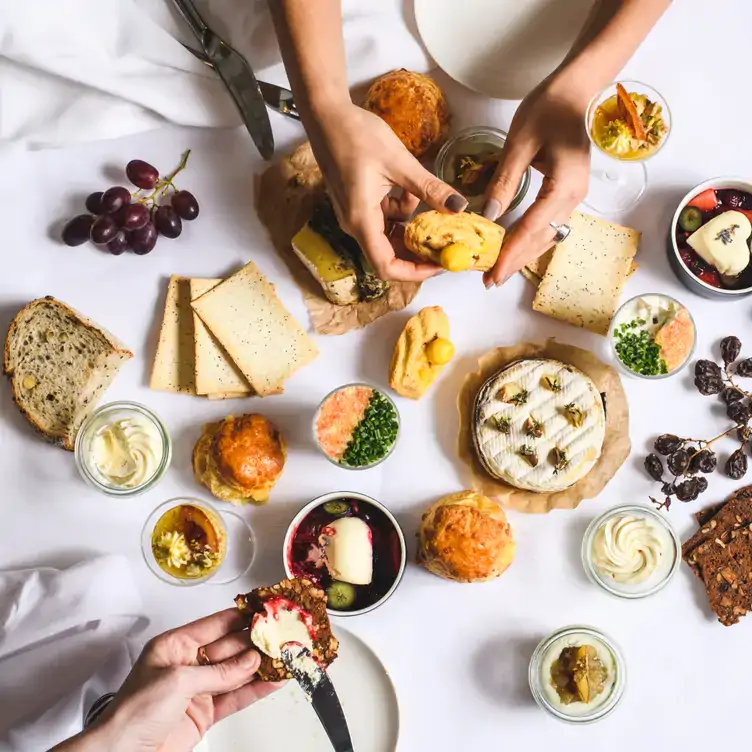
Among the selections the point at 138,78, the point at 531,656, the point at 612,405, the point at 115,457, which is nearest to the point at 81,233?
the point at 138,78

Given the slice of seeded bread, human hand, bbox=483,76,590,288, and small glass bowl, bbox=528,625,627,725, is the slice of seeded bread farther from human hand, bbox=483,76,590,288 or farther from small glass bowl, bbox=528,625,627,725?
small glass bowl, bbox=528,625,627,725

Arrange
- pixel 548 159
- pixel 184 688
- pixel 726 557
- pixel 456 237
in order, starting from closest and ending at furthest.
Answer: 1. pixel 184 688
2. pixel 456 237
3. pixel 548 159
4. pixel 726 557

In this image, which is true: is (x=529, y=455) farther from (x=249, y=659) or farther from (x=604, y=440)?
(x=249, y=659)

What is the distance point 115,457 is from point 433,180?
118 centimetres

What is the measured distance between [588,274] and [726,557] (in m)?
0.89

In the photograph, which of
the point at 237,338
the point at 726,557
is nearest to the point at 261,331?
the point at 237,338

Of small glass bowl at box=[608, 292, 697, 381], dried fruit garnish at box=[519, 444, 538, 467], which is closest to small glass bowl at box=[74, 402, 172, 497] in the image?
dried fruit garnish at box=[519, 444, 538, 467]

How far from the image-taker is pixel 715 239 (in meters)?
2.32

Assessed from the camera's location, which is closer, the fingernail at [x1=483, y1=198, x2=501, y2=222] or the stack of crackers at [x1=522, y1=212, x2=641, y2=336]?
the fingernail at [x1=483, y1=198, x2=501, y2=222]

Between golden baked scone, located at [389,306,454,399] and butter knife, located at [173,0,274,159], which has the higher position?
butter knife, located at [173,0,274,159]

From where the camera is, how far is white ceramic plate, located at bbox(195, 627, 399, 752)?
92.0 inches

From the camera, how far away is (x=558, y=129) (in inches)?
83.9

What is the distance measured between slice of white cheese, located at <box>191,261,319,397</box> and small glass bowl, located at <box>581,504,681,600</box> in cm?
94

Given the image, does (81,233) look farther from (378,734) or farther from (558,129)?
(378,734)
